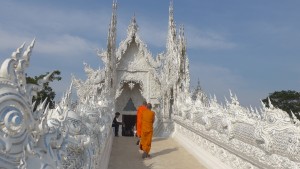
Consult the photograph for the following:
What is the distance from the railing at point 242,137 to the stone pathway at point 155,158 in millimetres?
273

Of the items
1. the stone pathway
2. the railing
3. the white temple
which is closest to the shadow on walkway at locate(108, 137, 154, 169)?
the stone pathway

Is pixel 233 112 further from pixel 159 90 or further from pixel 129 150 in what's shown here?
pixel 159 90

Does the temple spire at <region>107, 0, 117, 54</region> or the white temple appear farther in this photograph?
→ the temple spire at <region>107, 0, 117, 54</region>

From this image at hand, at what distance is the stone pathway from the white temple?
24cm

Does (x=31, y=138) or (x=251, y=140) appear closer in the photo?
(x=31, y=138)

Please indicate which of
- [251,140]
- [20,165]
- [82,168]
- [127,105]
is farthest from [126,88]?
[20,165]

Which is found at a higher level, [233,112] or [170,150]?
[233,112]

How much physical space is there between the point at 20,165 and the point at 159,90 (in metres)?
13.6

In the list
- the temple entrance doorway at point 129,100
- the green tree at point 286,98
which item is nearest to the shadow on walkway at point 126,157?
the temple entrance doorway at point 129,100

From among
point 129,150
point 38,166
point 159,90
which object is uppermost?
point 159,90

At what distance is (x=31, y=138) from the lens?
1810 mm

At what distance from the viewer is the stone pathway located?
6.38m

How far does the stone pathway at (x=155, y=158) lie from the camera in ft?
20.9

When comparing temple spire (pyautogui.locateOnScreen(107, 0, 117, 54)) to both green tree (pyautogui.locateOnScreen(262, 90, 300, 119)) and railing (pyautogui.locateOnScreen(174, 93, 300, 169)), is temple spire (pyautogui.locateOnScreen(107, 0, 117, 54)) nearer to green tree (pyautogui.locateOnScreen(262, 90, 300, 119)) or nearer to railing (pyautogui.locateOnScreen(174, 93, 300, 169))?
railing (pyautogui.locateOnScreen(174, 93, 300, 169))
